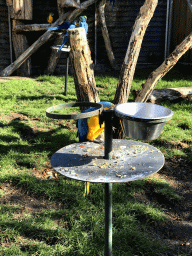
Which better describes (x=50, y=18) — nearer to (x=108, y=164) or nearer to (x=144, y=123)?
(x=108, y=164)

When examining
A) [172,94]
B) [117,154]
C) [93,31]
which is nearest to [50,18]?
[93,31]

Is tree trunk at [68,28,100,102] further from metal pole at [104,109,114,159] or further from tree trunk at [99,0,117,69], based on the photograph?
tree trunk at [99,0,117,69]

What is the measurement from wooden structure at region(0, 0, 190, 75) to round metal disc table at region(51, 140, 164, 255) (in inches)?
268

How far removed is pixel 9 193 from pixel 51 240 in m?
0.91

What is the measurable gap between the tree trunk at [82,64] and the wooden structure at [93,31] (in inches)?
192

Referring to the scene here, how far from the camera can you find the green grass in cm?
253

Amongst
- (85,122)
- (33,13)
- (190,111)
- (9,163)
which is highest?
(33,13)

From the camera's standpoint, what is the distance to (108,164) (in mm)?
1811

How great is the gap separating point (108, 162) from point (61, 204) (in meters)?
1.46

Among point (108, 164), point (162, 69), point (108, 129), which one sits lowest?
point (108, 164)

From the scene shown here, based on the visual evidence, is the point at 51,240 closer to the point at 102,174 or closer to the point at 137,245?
the point at 137,245

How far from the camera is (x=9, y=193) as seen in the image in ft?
10.7

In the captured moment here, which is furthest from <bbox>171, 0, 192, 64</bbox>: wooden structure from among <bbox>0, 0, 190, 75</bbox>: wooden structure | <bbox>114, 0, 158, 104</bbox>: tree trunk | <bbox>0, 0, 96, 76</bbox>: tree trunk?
<bbox>114, 0, 158, 104</bbox>: tree trunk

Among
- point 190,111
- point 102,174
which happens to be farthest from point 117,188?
point 190,111
